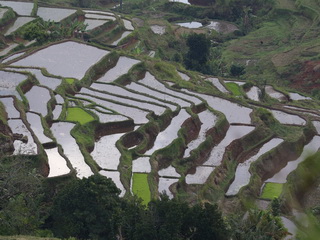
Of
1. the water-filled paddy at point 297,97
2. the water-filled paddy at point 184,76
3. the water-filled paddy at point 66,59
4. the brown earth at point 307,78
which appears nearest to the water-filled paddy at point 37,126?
the water-filled paddy at point 66,59

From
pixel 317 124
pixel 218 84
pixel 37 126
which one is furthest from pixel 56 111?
pixel 218 84

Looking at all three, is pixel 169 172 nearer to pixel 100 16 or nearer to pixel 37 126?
pixel 37 126

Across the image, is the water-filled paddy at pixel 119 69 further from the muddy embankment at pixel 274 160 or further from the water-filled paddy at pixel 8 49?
the muddy embankment at pixel 274 160

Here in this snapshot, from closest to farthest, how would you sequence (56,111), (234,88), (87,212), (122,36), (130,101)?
(87,212), (56,111), (130,101), (234,88), (122,36)

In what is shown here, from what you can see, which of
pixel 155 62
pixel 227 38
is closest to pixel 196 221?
pixel 155 62

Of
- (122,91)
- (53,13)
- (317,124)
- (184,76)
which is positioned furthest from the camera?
(53,13)

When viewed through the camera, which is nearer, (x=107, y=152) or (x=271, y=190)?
(x=271, y=190)
